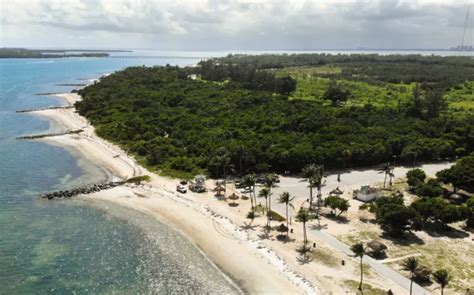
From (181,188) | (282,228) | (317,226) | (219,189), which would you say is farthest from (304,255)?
(181,188)

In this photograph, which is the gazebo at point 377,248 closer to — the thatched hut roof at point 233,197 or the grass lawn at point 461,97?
the thatched hut roof at point 233,197

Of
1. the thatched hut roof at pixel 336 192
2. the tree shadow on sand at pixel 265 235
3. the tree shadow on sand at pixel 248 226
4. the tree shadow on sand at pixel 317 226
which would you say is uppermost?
the thatched hut roof at pixel 336 192

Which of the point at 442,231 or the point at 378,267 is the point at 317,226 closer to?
the point at 378,267

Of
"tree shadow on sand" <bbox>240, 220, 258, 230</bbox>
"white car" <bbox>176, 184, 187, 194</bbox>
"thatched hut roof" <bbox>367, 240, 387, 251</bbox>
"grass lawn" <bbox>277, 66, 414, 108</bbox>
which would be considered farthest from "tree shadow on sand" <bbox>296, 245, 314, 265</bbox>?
"grass lawn" <bbox>277, 66, 414, 108</bbox>

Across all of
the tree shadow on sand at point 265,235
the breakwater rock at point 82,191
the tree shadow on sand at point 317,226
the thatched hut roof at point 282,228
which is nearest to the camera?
the tree shadow on sand at point 265,235

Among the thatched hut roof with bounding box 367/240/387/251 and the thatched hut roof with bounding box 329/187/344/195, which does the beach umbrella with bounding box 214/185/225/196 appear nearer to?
the thatched hut roof with bounding box 329/187/344/195

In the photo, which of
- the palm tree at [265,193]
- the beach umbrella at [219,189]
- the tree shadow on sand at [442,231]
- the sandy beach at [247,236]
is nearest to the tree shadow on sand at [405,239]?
the tree shadow on sand at [442,231]

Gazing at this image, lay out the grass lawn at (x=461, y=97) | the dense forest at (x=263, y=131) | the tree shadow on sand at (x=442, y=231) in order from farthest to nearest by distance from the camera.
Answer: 1. the grass lawn at (x=461, y=97)
2. the dense forest at (x=263, y=131)
3. the tree shadow on sand at (x=442, y=231)
